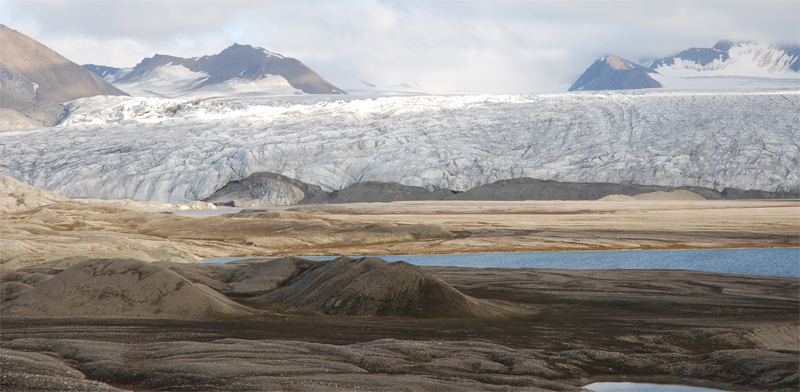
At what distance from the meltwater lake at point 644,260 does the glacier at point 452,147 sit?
53.3 meters

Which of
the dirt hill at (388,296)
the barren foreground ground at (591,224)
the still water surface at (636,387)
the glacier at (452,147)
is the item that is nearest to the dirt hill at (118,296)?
the dirt hill at (388,296)

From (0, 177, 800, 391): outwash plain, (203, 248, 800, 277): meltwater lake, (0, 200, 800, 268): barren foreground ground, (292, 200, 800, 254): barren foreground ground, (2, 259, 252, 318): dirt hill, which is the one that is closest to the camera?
(0, 177, 800, 391): outwash plain

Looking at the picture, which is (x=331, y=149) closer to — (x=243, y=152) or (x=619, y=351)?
(x=243, y=152)

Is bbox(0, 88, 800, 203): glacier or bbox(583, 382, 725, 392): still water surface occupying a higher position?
bbox(0, 88, 800, 203): glacier

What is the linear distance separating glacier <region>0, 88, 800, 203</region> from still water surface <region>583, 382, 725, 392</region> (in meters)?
83.3

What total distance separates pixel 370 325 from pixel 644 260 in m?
25.5

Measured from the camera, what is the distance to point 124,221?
57781 millimetres

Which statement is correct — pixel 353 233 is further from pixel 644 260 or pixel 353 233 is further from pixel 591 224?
pixel 591 224

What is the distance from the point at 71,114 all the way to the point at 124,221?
305 ft

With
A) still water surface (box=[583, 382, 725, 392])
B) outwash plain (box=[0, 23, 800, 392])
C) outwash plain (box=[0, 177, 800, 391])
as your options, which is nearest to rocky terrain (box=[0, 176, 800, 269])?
outwash plain (box=[0, 23, 800, 392])

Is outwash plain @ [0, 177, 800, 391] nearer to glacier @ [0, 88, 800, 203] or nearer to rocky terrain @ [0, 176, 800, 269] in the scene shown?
rocky terrain @ [0, 176, 800, 269]

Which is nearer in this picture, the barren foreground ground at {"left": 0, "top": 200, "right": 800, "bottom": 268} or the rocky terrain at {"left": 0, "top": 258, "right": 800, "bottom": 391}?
the rocky terrain at {"left": 0, "top": 258, "right": 800, "bottom": 391}

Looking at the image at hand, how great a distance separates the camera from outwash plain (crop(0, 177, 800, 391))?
1278 cm

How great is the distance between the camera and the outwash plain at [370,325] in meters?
12.8
